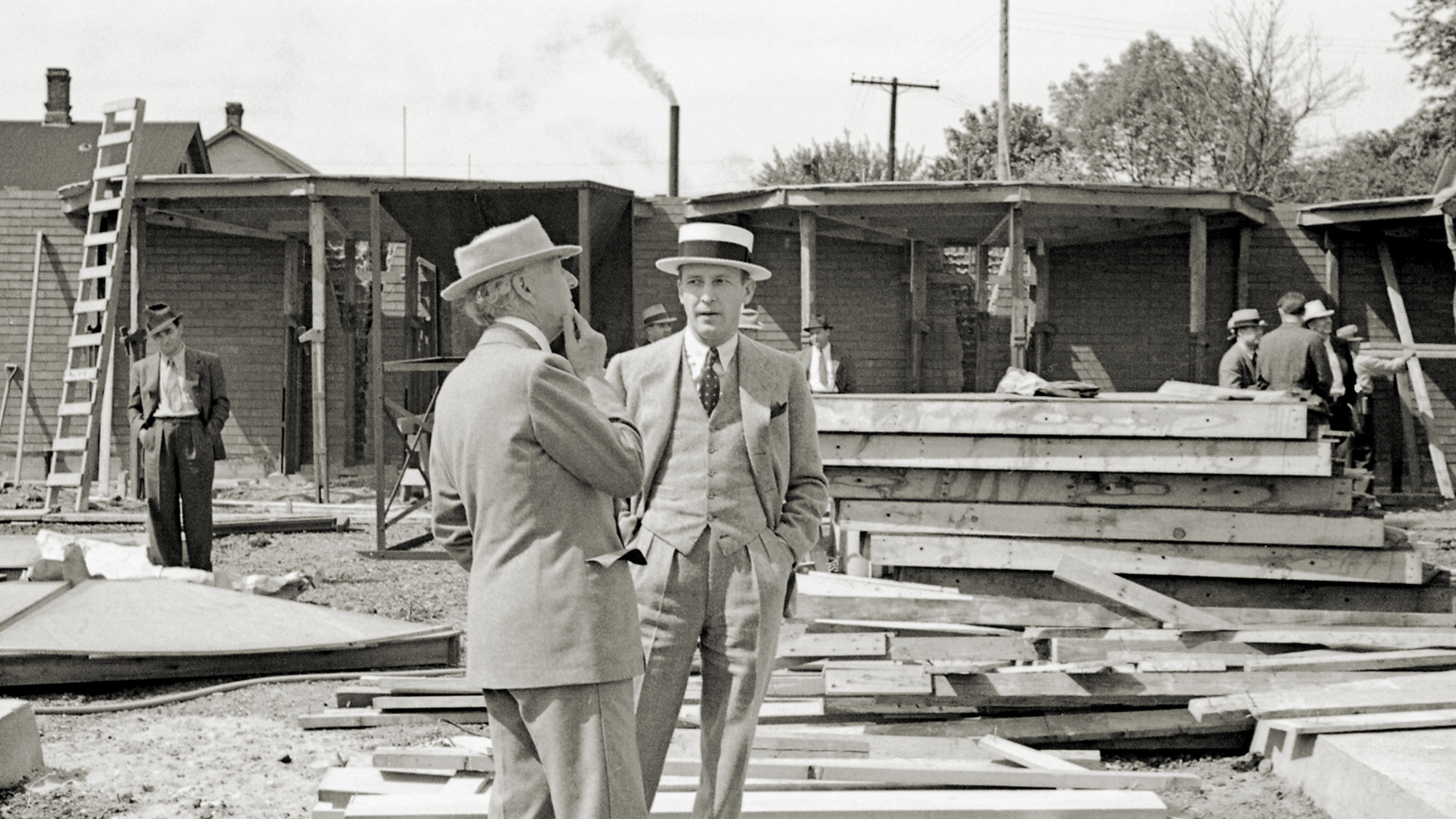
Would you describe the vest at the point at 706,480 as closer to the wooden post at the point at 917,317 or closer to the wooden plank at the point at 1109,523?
the wooden plank at the point at 1109,523

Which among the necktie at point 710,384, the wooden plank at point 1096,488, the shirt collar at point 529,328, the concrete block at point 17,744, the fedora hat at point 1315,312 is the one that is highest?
the fedora hat at point 1315,312

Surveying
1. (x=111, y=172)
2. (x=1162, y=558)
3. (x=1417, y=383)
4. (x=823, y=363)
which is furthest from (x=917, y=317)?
(x=1162, y=558)

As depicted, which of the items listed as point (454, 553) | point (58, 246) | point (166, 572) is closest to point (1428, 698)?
point (454, 553)

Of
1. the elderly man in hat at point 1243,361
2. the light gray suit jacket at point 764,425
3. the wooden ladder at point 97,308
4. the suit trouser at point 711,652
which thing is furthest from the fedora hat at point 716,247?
the wooden ladder at point 97,308

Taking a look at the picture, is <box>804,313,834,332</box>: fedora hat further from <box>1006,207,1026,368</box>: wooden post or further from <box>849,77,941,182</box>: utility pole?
<box>849,77,941,182</box>: utility pole

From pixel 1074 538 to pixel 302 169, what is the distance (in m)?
34.3

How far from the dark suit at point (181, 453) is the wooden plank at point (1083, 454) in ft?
13.9

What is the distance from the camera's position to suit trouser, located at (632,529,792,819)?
357 centimetres

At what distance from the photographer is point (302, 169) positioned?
37625 millimetres

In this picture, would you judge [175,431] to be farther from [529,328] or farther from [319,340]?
[529,328]

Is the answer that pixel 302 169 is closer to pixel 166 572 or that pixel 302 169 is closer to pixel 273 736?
pixel 166 572

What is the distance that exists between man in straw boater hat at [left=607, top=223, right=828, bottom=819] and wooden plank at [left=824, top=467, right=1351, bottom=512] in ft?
10.5

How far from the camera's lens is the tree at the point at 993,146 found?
176 feet

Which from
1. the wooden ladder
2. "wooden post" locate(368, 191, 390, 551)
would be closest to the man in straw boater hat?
"wooden post" locate(368, 191, 390, 551)
